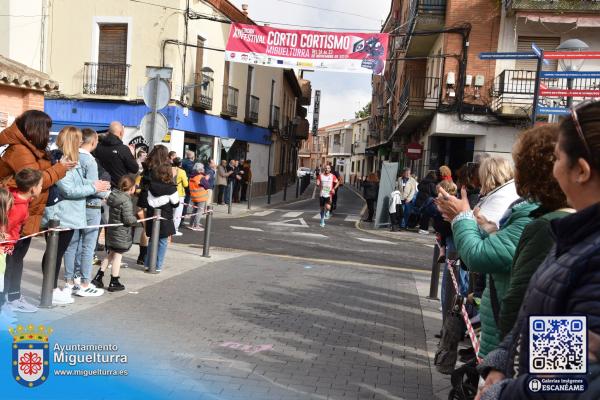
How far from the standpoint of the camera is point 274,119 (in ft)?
111

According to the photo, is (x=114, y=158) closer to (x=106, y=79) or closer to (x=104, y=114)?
(x=104, y=114)

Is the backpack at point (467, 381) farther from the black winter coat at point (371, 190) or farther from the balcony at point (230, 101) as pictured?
the balcony at point (230, 101)

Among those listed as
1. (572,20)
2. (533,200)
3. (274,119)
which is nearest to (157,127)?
(533,200)

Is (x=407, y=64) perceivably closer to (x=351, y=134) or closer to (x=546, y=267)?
(x=546, y=267)

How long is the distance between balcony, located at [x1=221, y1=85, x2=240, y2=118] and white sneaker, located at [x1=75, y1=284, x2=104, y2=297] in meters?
19.1

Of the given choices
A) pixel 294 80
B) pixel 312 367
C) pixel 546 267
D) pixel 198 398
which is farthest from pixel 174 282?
pixel 294 80

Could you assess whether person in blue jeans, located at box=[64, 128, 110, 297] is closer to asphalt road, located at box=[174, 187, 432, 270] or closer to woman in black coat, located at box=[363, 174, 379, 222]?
asphalt road, located at box=[174, 187, 432, 270]

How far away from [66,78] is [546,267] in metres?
22.3

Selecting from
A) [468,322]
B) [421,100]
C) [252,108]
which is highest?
[421,100]

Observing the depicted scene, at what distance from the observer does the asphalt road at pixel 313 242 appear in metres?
11.8

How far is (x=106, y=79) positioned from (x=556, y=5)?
15.7 metres

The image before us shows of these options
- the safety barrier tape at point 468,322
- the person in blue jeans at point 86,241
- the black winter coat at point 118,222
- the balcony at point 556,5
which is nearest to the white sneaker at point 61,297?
the person in blue jeans at point 86,241

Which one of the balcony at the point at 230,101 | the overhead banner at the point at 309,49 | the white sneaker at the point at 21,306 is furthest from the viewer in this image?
the balcony at the point at 230,101

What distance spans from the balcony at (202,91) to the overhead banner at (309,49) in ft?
14.6
